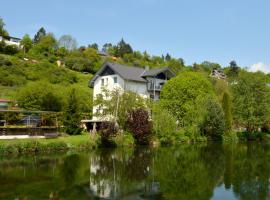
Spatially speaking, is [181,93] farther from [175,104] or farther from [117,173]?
[117,173]

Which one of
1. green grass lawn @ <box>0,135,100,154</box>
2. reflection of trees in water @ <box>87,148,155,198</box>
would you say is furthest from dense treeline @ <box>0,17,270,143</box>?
reflection of trees in water @ <box>87,148,155,198</box>

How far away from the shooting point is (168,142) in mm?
46719

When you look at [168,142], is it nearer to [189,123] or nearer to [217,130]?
[189,123]

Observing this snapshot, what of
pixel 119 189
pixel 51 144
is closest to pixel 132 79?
pixel 51 144

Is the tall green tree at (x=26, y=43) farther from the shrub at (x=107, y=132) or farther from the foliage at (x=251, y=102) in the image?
the shrub at (x=107, y=132)

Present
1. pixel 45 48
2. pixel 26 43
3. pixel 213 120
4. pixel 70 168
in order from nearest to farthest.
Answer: pixel 70 168
pixel 213 120
pixel 26 43
pixel 45 48

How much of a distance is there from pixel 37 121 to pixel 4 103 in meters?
10.5

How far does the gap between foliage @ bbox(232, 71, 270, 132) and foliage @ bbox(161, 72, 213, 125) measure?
983 centimetres

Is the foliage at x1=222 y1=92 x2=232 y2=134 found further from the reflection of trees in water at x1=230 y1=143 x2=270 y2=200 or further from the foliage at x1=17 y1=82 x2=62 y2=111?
the foliage at x1=17 y1=82 x2=62 y2=111

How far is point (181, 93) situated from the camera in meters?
53.9

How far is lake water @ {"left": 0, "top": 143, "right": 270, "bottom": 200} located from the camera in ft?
56.3

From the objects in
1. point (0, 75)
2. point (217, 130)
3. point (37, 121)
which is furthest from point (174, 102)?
point (0, 75)

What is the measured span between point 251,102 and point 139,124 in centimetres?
2940

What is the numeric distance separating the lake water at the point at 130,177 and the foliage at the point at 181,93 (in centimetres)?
2163
